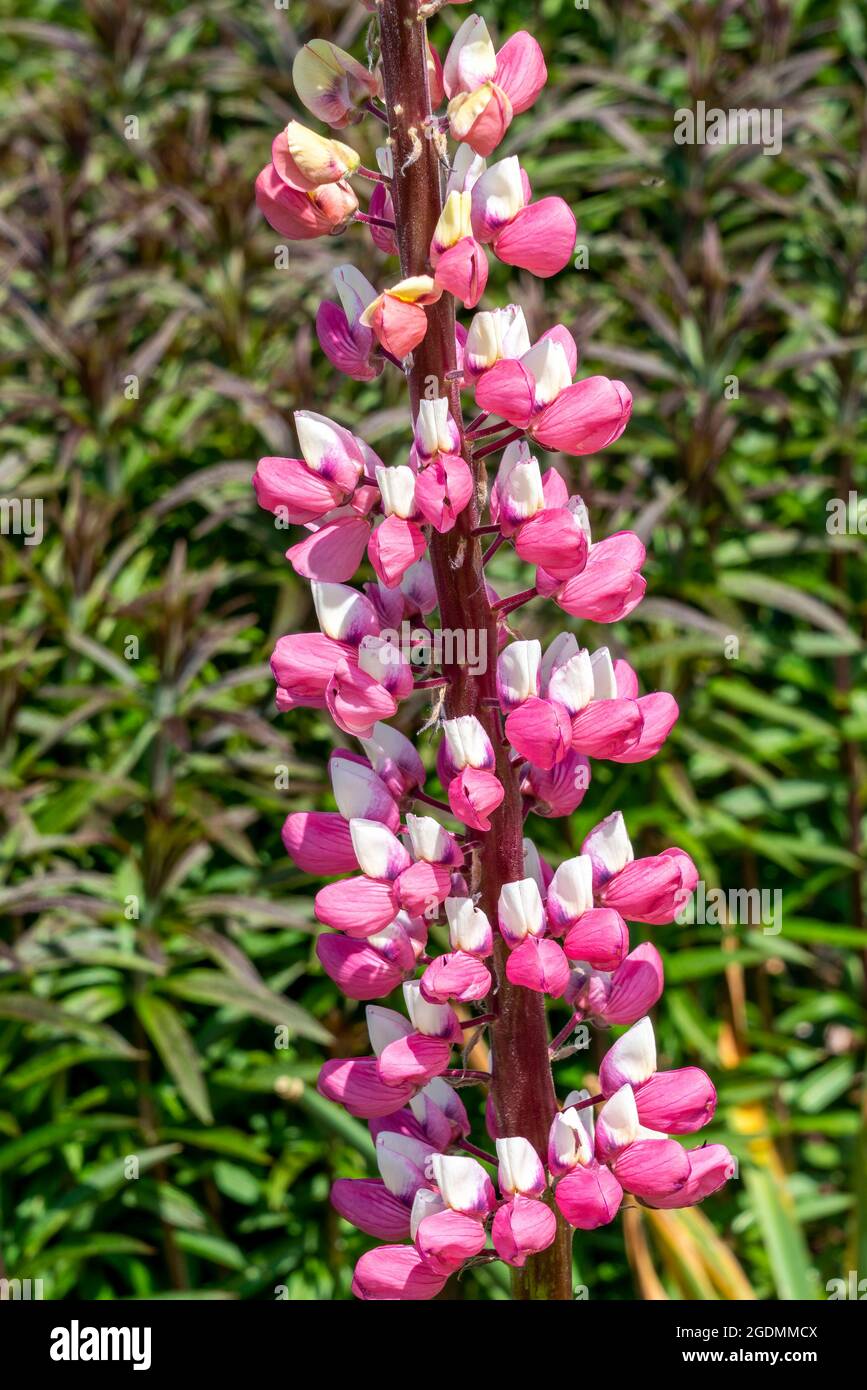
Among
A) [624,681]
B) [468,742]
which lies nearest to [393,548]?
[468,742]

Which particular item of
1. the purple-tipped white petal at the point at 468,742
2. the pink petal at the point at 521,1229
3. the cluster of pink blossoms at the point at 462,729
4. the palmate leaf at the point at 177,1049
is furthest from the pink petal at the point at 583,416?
the palmate leaf at the point at 177,1049

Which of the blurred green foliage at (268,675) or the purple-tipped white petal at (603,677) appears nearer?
the purple-tipped white petal at (603,677)

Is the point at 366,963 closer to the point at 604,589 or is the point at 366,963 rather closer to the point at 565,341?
the point at 604,589

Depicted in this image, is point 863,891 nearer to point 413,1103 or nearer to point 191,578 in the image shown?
point 191,578

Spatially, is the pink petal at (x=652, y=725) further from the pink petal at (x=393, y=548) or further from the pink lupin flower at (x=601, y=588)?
the pink petal at (x=393, y=548)

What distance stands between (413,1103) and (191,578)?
1473mm

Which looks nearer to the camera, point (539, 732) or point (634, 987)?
point (539, 732)

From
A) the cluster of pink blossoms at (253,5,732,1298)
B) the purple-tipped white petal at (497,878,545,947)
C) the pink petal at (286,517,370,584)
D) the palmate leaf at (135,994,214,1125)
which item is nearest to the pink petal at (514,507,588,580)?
the cluster of pink blossoms at (253,5,732,1298)

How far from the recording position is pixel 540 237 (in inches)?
40.2

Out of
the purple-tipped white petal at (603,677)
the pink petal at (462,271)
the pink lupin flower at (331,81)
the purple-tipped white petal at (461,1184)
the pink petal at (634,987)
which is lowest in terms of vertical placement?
the purple-tipped white petal at (461,1184)

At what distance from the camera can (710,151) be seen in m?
2.83

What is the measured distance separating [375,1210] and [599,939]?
0.86 feet

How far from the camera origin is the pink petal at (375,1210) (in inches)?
42.1

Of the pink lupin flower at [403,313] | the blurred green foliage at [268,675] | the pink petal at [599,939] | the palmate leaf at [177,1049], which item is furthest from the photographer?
the blurred green foliage at [268,675]
